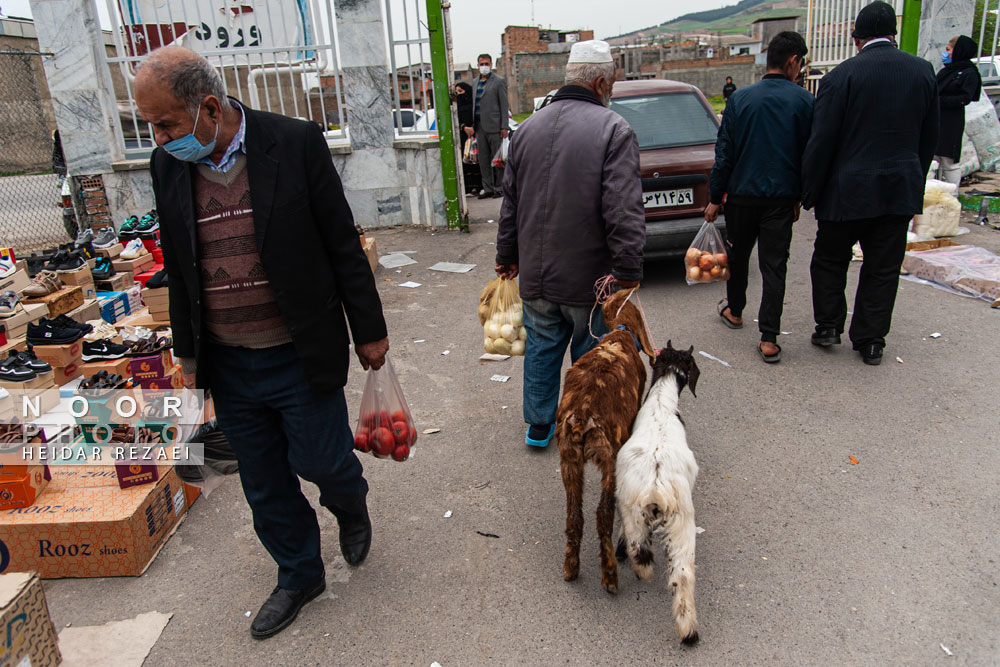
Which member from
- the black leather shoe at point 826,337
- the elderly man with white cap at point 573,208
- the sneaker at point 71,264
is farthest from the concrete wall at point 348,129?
the black leather shoe at point 826,337

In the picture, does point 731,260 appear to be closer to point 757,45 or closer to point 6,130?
point 6,130

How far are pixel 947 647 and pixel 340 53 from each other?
897 centimetres

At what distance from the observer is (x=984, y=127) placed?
10.6 meters

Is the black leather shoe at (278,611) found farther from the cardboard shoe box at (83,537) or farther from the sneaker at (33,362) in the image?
the sneaker at (33,362)

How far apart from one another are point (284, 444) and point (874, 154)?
13.9ft

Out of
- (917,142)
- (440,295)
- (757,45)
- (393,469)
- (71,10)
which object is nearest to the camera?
(393,469)

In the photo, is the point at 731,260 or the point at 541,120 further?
the point at 731,260

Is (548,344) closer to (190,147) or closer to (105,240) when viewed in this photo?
(190,147)

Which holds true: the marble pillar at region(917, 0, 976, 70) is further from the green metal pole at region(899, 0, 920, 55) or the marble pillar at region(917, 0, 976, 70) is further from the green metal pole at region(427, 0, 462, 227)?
the green metal pole at region(427, 0, 462, 227)

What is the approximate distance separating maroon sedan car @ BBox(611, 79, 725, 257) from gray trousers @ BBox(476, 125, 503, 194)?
15.1 ft

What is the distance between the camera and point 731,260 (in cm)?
539

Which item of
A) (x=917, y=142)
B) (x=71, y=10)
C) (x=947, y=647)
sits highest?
(x=71, y=10)

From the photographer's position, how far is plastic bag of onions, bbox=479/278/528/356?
391 cm

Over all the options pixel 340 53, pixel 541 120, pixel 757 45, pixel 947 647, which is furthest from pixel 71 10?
pixel 757 45
